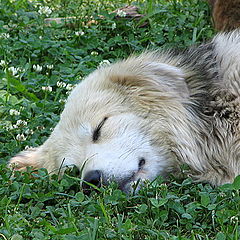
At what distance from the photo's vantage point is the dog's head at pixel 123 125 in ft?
14.6

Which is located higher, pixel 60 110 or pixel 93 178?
pixel 93 178

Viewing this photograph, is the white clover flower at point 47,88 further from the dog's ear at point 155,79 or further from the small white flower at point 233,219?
the small white flower at point 233,219

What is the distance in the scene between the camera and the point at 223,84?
16.1ft

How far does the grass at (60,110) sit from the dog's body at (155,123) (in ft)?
0.60

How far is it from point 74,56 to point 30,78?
2.38ft

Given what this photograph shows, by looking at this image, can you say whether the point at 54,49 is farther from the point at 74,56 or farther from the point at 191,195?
the point at 191,195

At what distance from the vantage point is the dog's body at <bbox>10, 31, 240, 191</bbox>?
15.0 feet

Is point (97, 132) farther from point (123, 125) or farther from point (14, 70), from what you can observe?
point (14, 70)

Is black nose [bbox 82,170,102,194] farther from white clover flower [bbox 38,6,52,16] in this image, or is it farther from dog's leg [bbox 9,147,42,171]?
white clover flower [bbox 38,6,52,16]

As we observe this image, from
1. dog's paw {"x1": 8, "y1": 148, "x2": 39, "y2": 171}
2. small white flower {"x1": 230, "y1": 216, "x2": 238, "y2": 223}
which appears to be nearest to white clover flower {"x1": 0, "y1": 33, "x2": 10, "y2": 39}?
dog's paw {"x1": 8, "y1": 148, "x2": 39, "y2": 171}

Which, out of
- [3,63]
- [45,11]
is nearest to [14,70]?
[3,63]

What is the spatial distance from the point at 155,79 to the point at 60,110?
5.64 feet

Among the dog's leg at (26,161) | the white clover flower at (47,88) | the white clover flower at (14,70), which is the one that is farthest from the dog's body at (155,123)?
the white clover flower at (14,70)

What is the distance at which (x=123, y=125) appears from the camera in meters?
→ 4.70
